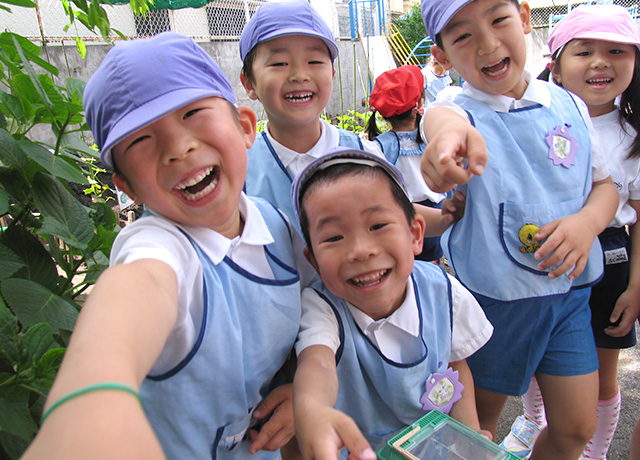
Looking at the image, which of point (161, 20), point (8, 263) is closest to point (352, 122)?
point (161, 20)

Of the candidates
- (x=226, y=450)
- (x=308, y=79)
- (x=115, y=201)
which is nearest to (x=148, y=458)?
(x=226, y=450)

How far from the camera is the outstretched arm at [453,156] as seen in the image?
1.01 m

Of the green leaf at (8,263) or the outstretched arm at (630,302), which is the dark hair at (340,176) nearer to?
the green leaf at (8,263)

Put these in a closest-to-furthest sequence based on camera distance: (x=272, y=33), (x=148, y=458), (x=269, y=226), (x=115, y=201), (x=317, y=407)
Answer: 1. (x=148, y=458)
2. (x=317, y=407)
3. (x=269, y=226)
4. (x=272, y=33)
5. (x=115, y=201)

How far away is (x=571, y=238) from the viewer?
1.35 meters

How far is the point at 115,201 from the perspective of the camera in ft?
17.8

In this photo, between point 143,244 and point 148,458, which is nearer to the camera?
point 148,458

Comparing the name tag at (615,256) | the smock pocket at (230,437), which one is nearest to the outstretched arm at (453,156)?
the smock pocket at (230,437)

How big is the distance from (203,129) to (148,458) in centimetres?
63

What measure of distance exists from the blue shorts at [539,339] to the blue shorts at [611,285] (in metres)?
0.31

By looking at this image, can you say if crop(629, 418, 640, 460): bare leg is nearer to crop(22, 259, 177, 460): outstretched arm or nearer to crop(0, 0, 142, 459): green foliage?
crop(22, 259, 177, 460): outstretched arm

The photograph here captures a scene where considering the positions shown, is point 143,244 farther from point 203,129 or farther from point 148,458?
point 148,458

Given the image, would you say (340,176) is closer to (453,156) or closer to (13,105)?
(453,156)

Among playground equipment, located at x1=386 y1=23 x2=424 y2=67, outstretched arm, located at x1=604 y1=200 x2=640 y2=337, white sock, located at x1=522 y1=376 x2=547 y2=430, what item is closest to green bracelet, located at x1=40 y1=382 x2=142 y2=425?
outstretched arm, located at x1=604 y1=200 x2=640 y2=337
